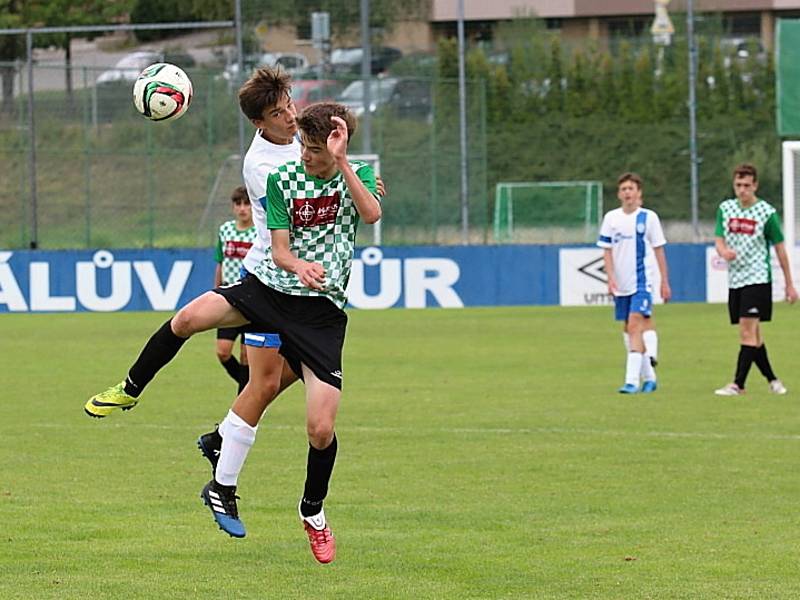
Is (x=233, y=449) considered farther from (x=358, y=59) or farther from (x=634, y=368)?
(x=358, y=59)

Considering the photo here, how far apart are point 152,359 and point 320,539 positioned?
45.8 inches

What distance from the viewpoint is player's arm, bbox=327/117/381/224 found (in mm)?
7191

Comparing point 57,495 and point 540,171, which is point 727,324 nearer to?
point 540,171

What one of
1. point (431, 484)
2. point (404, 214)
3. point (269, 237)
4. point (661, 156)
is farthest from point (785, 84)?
point (269, 237)

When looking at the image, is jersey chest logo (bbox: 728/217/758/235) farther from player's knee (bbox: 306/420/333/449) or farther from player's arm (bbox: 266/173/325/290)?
player's arm (bbox: 266/173/325/290)

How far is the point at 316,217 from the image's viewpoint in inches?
294

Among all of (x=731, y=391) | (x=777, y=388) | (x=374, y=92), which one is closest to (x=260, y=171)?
(x=731, y=391)

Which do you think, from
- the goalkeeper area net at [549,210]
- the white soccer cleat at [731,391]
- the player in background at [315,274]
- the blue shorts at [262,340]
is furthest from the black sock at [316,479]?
the goalkeeper area net at [549,210]

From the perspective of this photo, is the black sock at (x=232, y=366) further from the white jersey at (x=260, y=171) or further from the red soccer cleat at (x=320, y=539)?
the red soccer cleat at (x=320, y=539)

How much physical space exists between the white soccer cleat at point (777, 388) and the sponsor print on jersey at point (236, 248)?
4893 mm

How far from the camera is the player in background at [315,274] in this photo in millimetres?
7336

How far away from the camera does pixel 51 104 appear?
30.3 metres

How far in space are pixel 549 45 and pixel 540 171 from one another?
3.42m

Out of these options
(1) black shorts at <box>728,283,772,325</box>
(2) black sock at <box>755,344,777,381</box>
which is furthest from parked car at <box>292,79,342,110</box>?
(2) black sock at <box>755,344,777,381</box>
